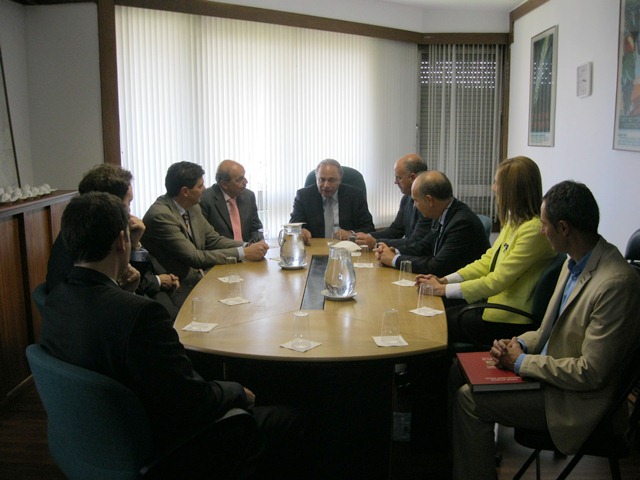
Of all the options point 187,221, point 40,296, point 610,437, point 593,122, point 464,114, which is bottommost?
point 610,437

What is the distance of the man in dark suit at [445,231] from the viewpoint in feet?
11.7

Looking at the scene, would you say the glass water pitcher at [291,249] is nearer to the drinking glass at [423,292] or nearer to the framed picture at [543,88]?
the drinking glass at [423,292]

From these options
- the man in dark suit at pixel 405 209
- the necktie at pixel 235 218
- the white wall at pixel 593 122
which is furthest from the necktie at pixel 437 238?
the necktie at pixel 235 218

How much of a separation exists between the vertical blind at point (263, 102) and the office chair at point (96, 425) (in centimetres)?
370

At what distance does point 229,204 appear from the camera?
476cm

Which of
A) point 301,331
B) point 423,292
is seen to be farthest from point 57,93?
point 301,331

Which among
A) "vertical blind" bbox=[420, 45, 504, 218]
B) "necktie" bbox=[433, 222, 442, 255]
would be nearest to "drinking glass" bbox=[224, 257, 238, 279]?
"necktie" bbox=[433, 222, 442, 255]

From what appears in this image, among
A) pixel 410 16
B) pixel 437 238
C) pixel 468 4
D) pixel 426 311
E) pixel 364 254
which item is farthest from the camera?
pixel 410 16

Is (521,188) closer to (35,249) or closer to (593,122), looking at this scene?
(593,122)

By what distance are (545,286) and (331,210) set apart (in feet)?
7.57

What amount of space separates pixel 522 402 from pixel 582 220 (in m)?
0.66

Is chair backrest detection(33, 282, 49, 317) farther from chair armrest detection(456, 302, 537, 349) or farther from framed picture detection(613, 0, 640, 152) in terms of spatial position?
framed picture detection(613, 0, 640, 152)

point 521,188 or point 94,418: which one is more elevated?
point 521,188

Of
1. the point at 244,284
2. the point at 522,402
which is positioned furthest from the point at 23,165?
the point at 522,402
